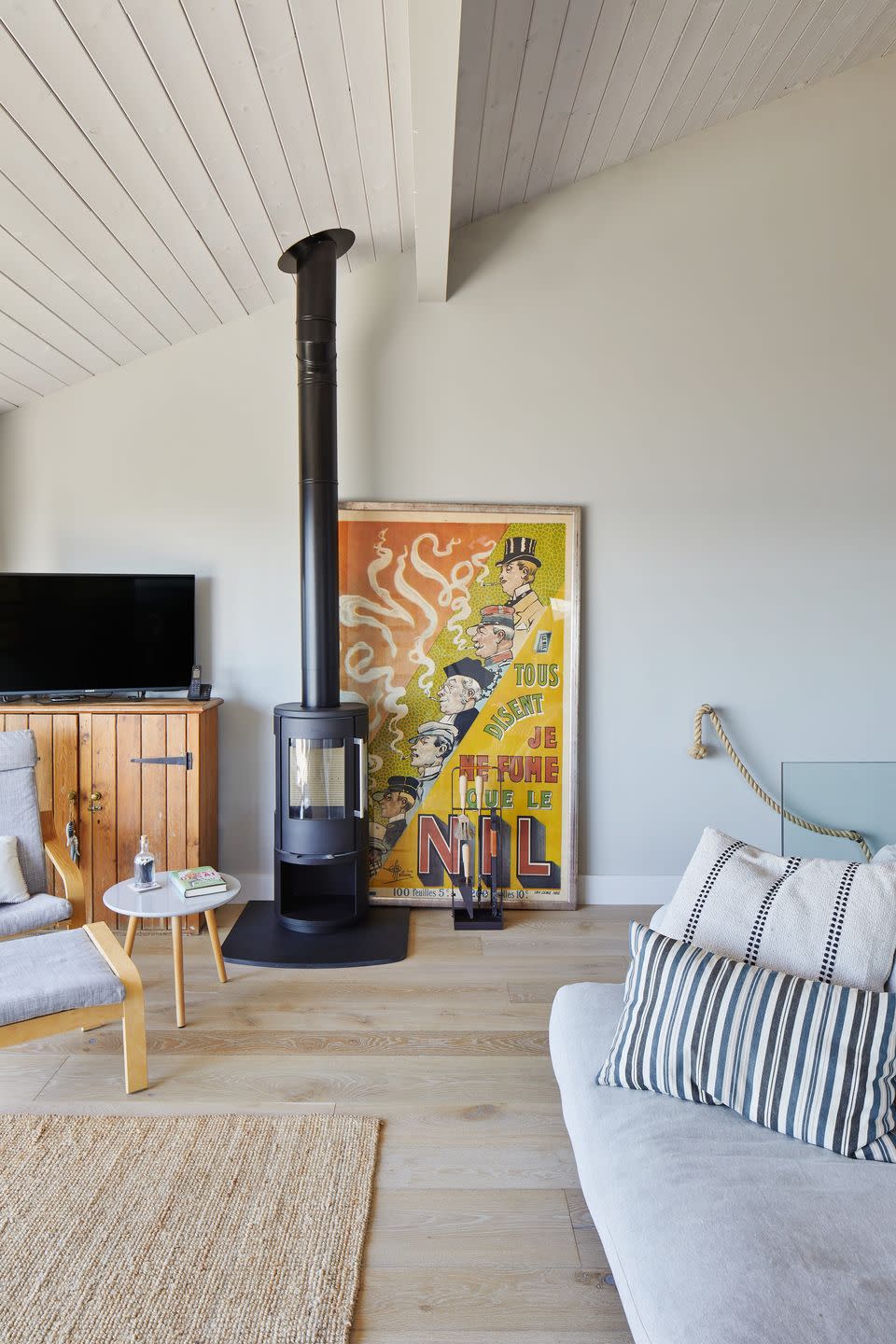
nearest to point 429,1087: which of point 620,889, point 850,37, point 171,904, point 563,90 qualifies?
point 171,904

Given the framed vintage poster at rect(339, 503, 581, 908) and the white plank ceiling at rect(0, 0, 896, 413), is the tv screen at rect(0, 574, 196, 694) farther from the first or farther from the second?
the white plank ceiling at rect(0, 0, 896, 413)

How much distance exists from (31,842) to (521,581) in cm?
226

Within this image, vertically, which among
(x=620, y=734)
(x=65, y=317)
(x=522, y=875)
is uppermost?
(x=65, y=317)

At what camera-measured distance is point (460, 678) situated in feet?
12.5

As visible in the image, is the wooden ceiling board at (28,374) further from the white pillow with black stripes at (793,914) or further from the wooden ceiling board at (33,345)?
the white pillow with black stripes at (793,914)

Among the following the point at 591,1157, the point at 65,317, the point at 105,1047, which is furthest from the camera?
the point at 65,317

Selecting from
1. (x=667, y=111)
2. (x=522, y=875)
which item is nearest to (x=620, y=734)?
(x=522, y=875)

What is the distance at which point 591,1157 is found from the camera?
1512 mm

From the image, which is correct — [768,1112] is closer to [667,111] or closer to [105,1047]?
[105,1047]

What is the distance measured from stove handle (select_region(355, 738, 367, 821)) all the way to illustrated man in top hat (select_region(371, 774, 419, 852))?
0.37 metres

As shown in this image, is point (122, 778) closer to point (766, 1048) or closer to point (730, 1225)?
point (766, 1048)

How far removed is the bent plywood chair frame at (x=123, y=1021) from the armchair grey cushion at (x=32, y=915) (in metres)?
0.42

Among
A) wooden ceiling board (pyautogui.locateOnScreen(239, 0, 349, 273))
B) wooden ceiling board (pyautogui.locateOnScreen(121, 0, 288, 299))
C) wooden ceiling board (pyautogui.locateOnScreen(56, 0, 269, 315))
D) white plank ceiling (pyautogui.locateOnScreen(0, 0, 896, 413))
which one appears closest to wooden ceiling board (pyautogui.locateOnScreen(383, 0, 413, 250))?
white plank ceiling (pyautogui.locateOnScreen(0, 0, 896, 413))

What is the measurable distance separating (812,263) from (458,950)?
3.40 m
